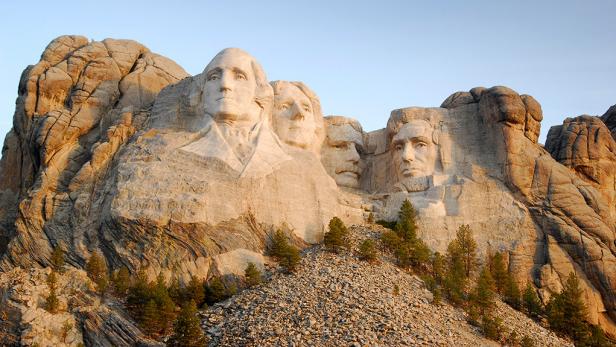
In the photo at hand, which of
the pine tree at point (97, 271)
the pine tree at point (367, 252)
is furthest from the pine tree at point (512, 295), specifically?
the pine tree at point (97, 271)

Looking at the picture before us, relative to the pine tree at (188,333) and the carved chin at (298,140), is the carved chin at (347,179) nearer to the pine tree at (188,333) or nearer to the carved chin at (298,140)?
the carved chin at (298,140)

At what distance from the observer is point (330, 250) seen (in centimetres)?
3931

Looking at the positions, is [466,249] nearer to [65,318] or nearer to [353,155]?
[353,155]

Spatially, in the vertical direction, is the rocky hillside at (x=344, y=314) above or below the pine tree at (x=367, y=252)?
below

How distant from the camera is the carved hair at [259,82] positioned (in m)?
42.5

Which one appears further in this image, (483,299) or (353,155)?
(353,155)

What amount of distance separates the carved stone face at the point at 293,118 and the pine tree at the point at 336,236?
15.9 ft

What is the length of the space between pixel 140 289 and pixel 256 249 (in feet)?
16.6

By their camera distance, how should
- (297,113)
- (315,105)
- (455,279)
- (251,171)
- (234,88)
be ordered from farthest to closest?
(315,105)
(297,113)
(234,88)
(251,171)
(455,279)

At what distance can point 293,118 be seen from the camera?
43.9 meters

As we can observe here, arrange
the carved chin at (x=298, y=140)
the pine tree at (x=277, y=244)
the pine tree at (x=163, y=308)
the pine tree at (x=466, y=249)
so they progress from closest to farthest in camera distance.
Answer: the pine tree at (x=163, y=308) < the pine tree at (x=277, y=244) < the pine tree at (x=466, y=249) < the carved chin at (x=298, y=140)

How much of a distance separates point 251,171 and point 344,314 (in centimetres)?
821

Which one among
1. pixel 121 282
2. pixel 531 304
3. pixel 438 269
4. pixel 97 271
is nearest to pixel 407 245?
pixel 438 269

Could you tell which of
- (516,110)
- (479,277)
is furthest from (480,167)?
(479,277)
